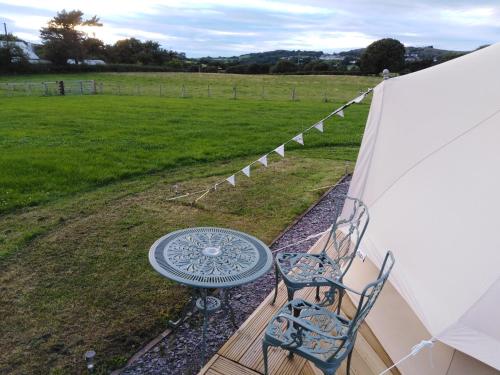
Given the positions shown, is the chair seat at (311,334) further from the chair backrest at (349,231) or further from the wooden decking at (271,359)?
the chair backrest at (349,231)

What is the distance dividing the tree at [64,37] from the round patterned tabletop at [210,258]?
4617cm

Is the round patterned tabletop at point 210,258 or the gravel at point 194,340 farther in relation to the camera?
the gravel at point 194,340

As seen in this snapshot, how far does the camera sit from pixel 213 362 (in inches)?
124

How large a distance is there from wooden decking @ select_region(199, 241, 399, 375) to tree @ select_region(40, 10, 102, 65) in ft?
154

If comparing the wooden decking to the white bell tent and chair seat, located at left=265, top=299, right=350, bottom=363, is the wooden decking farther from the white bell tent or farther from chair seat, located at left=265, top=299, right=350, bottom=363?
chair seat, located at left=265, top=299, right=350, bottom=363

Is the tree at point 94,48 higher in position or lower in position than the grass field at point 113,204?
higher

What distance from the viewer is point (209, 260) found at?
3.56 meters

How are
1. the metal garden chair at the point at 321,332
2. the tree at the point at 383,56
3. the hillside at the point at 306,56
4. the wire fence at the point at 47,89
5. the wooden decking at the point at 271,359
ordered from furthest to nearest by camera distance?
the tree at the point at 383,56, the hillside at the point at 306,56, the wire fence at the point at 47,89, the wooden decking at the point at 271,359, the metal garden chair at the point at 321,332

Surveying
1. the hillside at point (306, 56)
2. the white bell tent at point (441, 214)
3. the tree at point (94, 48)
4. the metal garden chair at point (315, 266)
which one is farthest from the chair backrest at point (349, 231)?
the tree at point (94, 48)

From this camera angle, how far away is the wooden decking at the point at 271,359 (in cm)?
310

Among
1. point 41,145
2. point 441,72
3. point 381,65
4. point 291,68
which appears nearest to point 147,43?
point 291,68

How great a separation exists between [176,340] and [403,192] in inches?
97.6

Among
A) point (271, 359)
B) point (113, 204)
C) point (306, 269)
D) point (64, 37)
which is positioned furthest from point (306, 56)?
point (271, 359)

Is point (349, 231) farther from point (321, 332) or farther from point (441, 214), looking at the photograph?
point (321, 332)
